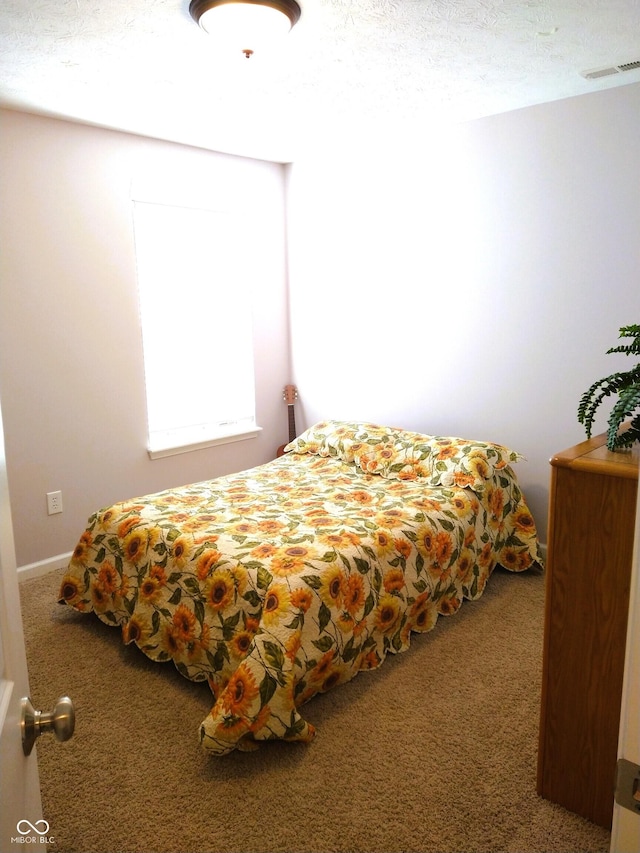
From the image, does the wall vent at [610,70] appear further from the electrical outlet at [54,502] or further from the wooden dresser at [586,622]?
the electrical outlet at [54,502]

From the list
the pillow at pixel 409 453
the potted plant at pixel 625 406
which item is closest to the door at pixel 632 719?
the potted plant at pixel 625 406

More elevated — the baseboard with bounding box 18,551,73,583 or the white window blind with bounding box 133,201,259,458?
the white window blind with bounding box 133,201,259,458

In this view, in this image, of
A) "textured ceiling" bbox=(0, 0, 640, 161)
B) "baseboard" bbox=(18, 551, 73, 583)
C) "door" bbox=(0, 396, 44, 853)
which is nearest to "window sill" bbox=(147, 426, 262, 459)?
"baseboard" bbox=(18, 551, 73, 583)

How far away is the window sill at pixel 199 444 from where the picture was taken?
3.85 meters

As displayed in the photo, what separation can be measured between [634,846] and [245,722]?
1.32 metres

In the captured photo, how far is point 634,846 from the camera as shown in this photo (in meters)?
0.84

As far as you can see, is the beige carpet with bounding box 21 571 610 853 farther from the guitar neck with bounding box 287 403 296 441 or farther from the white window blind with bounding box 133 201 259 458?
the guitar neck with bounding box 287 403 296 441

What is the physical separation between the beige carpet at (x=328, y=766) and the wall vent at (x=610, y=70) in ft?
7.98

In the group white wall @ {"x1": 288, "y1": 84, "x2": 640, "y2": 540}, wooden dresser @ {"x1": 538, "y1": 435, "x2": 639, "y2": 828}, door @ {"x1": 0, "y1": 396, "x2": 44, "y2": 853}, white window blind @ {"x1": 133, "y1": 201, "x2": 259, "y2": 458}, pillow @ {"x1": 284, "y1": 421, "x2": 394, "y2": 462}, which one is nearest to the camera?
door @ {"x1": 0, "y1": 396, "x2": 44, "y2": 853}

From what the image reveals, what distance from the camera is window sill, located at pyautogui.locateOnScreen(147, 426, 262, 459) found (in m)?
3.85

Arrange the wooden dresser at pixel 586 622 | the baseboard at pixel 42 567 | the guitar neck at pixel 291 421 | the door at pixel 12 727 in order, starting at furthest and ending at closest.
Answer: the guitar neck at pixel 291 421
the baseboard at pixel 42 567
the wooden dresser at pixel 586 622
the door at pixel 12 727

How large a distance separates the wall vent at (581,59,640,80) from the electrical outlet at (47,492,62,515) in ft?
10.6

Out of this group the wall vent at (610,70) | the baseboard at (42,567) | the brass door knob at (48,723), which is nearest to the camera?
the brass door knob at (48,723)

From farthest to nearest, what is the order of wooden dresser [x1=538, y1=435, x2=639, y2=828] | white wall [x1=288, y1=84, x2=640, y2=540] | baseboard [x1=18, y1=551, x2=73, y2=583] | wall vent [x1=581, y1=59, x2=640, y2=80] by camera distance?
baseboard [x1=18, y1=551, x2=73, y2=583]
white wall [x1=288, y1=84, x2=640, y2=540]
wall vent [x1=581, y1=59, x2=640, y2=80]
wooden dresser [x1=538, y1=435, x2=639, y2=828]
